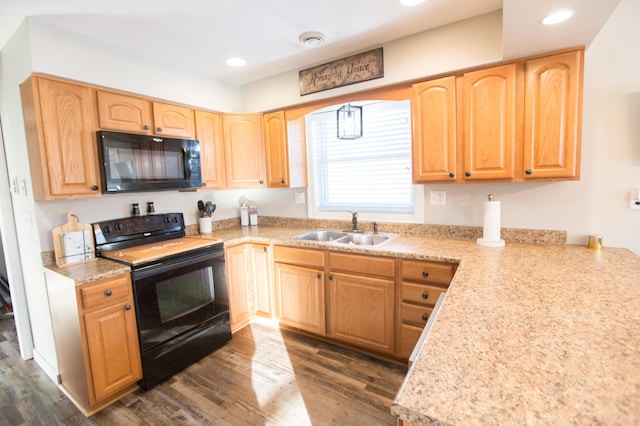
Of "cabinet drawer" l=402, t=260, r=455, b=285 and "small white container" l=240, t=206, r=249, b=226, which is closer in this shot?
"cabinet drawer" l=402, t=260, r=455, b=285

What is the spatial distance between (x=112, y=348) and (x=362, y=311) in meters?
1.71

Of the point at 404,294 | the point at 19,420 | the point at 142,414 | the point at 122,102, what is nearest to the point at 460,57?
the point at 404,294

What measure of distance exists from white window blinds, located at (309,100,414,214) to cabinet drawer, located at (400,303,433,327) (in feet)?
3.02

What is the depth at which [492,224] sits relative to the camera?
81.4 inches

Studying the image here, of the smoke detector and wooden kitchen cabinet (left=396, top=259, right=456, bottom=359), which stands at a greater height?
the smoke detector

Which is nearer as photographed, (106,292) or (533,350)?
(533,350)

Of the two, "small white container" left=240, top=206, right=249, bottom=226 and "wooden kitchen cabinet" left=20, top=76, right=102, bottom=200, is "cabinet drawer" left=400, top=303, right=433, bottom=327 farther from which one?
"wooden kitchen cabinet" left=20, top=76, right=102, bottom=200

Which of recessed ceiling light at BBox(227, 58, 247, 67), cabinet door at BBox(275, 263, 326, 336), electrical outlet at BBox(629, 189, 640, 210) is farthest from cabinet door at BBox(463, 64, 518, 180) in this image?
recessed ceiling light at BBox(227, 58, 247, 67)

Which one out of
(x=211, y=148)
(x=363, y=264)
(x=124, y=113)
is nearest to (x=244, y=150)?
(x=211, y=148)

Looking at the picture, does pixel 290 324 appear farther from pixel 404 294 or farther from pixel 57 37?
pixel 57 37

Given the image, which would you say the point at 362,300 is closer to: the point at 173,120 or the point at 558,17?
the point at 558,17

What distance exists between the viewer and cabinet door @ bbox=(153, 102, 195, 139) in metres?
2.47

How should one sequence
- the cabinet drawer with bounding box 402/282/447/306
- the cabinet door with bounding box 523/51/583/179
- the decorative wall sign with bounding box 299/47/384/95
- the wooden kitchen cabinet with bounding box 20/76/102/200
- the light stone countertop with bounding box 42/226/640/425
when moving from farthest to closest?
the decorative wall sign with bounding box 299/47/384/95, the cabinet drawer with bounding box 402/282/447/306, the wooden kitchen cabinet with bounding box 20/76/102/200, the cabinet door with bounding box 523/51/583/179, the light stone countertop with bounding box 42/226/640/425

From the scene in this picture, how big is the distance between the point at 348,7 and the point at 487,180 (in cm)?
144
